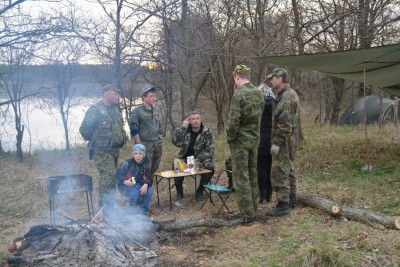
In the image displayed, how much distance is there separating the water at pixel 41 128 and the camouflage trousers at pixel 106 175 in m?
7.53

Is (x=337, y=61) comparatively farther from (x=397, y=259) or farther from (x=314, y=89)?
(x=314, y=89)

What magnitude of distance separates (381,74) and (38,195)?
6.46 meters

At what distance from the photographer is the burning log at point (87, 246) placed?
335 cm

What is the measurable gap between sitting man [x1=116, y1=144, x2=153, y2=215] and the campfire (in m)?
0.58

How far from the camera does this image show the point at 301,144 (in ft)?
28.4

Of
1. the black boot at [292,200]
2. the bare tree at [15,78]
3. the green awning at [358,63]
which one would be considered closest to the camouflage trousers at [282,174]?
the black boot at [292,200]

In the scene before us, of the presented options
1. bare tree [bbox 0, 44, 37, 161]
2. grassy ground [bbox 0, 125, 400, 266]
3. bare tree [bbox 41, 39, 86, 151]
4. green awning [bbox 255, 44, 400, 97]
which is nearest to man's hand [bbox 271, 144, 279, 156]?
grassy ground [bbox 0, 125, 400, 266]

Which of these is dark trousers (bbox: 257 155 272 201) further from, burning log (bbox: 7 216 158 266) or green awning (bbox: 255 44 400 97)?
green awning (bbox: 255 44 400 97)

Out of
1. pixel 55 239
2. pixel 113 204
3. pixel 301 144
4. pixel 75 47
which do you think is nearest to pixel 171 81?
pixel 75 47

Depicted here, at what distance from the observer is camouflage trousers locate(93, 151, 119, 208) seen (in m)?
4.75

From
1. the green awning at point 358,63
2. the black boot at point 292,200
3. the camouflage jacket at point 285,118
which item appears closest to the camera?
the camouflage jacket at point 285,118

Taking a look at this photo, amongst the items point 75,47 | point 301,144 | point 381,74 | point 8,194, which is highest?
point 75,47

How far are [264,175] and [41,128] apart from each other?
46.8 feet

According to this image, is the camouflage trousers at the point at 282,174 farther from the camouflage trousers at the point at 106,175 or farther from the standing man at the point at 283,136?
the camouflage trousers at the point at 106,175
